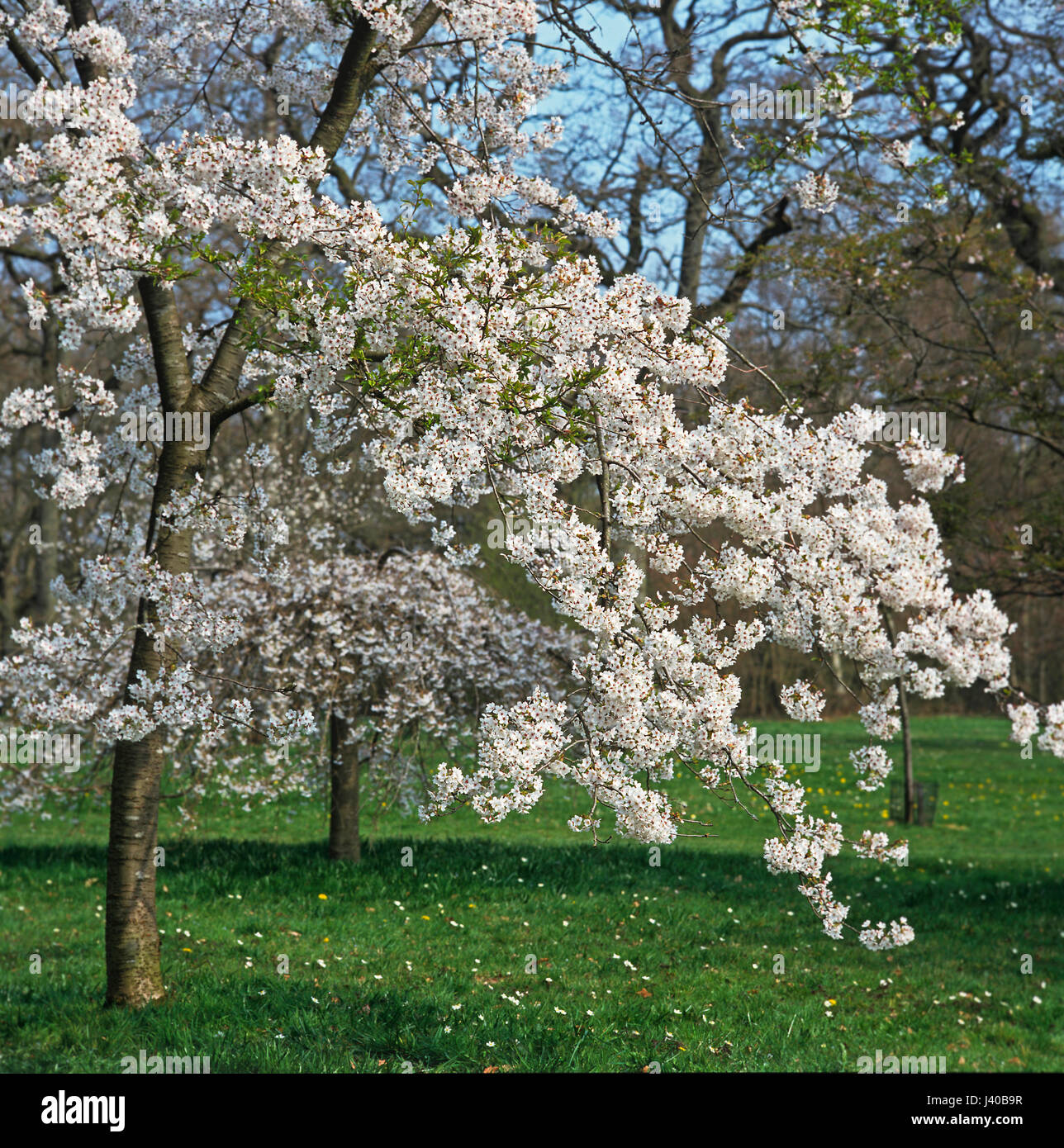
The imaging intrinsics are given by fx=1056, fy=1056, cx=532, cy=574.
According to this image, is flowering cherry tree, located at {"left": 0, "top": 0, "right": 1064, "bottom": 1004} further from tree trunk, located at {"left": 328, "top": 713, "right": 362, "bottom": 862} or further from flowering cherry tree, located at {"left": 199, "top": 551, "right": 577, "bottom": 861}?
tree trunk, located at {"left": 328, "top": 713, "right": 362, "bottom": 862}

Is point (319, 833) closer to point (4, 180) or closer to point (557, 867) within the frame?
point (557, 867)

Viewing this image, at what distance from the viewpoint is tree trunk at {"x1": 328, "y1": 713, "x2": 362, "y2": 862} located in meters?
9.48

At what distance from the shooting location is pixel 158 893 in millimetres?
8758

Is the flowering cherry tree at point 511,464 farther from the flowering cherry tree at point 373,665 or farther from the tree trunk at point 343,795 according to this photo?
the tree trunk at point 343,795

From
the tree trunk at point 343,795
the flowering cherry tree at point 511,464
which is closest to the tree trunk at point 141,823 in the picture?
the flowering cherry tree at point 511,464

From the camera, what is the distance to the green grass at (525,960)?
525cm

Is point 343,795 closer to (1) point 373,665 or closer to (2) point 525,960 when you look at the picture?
(1) point 373,665

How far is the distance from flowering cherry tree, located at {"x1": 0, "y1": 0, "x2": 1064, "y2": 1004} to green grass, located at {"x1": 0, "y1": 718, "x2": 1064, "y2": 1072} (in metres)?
0.97

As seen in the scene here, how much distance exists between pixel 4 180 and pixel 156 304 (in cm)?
97

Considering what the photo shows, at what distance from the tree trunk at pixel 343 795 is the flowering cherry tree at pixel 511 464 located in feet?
12.2

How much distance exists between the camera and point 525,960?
23.6 ft

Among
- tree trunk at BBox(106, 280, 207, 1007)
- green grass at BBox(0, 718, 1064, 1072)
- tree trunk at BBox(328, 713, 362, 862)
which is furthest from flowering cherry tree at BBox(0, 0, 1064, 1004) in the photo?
tree trunk at BBox(328, 713, 362, 862)
